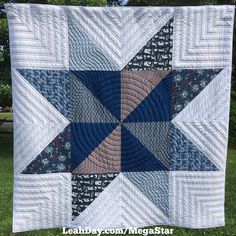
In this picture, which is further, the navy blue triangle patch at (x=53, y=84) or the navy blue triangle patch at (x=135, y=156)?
the navy blue triangle patch at (x=135, y=156)

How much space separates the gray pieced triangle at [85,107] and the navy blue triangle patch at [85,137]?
0.10ft

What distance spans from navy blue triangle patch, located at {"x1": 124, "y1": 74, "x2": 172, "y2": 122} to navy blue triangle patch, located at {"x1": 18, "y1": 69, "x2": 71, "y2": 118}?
0.33m

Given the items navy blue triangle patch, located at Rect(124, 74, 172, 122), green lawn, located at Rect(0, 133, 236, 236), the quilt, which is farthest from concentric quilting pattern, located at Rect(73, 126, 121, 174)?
green lawn, located at Rect(0, 133, 236, 236)

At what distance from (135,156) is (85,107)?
36 cm

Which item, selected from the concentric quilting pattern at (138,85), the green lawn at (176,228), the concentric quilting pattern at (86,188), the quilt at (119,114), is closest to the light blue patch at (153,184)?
the quilt at (119,114)

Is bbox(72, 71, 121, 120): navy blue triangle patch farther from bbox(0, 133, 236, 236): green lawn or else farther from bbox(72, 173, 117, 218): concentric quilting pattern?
bbox(0, 133, 236, 236): green lawn

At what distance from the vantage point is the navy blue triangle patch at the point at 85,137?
228 centimetres

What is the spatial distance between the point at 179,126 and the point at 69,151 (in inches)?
22.7

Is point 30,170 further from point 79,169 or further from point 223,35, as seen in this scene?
point 223,35

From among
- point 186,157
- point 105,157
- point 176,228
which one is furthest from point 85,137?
point 176,228

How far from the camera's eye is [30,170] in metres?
2.27

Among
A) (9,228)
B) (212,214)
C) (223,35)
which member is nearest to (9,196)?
(9,228)

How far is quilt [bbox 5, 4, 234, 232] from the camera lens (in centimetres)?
221

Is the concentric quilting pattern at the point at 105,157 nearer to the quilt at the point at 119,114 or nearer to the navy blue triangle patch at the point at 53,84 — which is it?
the quilt at the point at 119,114
